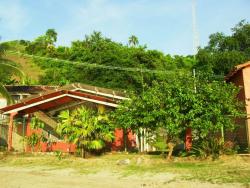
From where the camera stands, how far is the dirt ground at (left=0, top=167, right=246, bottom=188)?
10.9 meters

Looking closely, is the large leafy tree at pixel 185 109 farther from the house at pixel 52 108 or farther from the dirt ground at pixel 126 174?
the house at pixel 52 108

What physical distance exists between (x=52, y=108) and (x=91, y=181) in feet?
40.1

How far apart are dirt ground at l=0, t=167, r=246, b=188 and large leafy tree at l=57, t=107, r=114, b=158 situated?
4.20m

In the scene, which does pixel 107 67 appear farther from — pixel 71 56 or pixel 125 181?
pixel 125 181

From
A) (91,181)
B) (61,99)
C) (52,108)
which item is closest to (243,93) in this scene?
(61,99)

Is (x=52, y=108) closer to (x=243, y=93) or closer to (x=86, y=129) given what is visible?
(x=86, y=129)

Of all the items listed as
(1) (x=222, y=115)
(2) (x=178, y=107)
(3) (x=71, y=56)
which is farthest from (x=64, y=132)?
(3) (x=71, y=56)

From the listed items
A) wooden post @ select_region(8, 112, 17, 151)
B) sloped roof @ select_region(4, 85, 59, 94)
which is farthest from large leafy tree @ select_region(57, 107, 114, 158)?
sloped roof @ select_region(4, 85, 59, 94)

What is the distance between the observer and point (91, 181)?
473 inches

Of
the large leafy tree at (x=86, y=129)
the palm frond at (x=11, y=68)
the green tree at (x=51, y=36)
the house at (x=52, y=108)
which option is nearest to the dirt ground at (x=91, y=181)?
the large leafy tree at (x=86, y=129)

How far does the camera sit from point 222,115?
1612 centimetres

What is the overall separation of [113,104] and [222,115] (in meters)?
6.68

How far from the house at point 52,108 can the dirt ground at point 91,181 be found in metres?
7.10

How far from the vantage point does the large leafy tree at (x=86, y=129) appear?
60.7 ft
